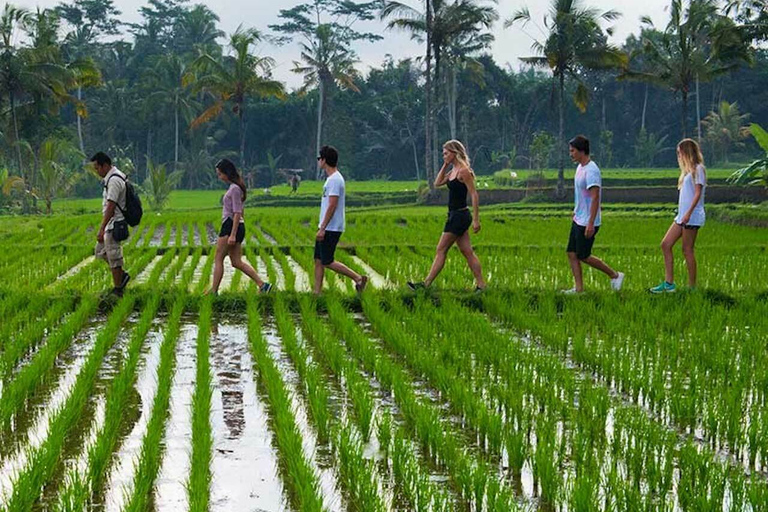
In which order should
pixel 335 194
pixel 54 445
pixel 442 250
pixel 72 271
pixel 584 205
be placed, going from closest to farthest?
pixel 54 445
pixel 335 194
pixel 584 205
pixel 442 250
pixel 72 271

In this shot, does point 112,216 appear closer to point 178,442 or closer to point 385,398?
point 385,398

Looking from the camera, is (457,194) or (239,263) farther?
(239,263)

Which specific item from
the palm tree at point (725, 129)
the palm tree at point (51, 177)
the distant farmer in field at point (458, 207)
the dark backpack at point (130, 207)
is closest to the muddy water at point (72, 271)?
the dark backpack at point (130, 207)

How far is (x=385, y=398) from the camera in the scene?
526 cm

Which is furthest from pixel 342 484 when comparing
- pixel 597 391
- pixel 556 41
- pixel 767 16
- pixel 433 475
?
pixel 556 41

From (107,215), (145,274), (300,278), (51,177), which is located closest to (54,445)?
(107,215)

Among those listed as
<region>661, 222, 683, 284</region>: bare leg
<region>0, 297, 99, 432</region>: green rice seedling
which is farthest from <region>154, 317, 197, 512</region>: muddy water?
<region>661, 222, 683, 284</region>: bare leg

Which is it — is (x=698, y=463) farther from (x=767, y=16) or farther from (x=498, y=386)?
(x=767, y=16)

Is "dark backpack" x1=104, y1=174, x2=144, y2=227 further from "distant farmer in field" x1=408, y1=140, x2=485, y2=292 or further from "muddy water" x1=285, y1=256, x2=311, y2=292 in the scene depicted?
"distant farmer in field" x1=408, y1=140, x2=485, y2=292

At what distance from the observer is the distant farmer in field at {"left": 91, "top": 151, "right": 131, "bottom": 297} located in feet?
28.1

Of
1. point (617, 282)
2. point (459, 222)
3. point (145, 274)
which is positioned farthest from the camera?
point (145, 274)

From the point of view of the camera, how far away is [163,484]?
385 cm

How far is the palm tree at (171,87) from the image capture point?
146 ft

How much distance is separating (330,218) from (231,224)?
36.5 inches
